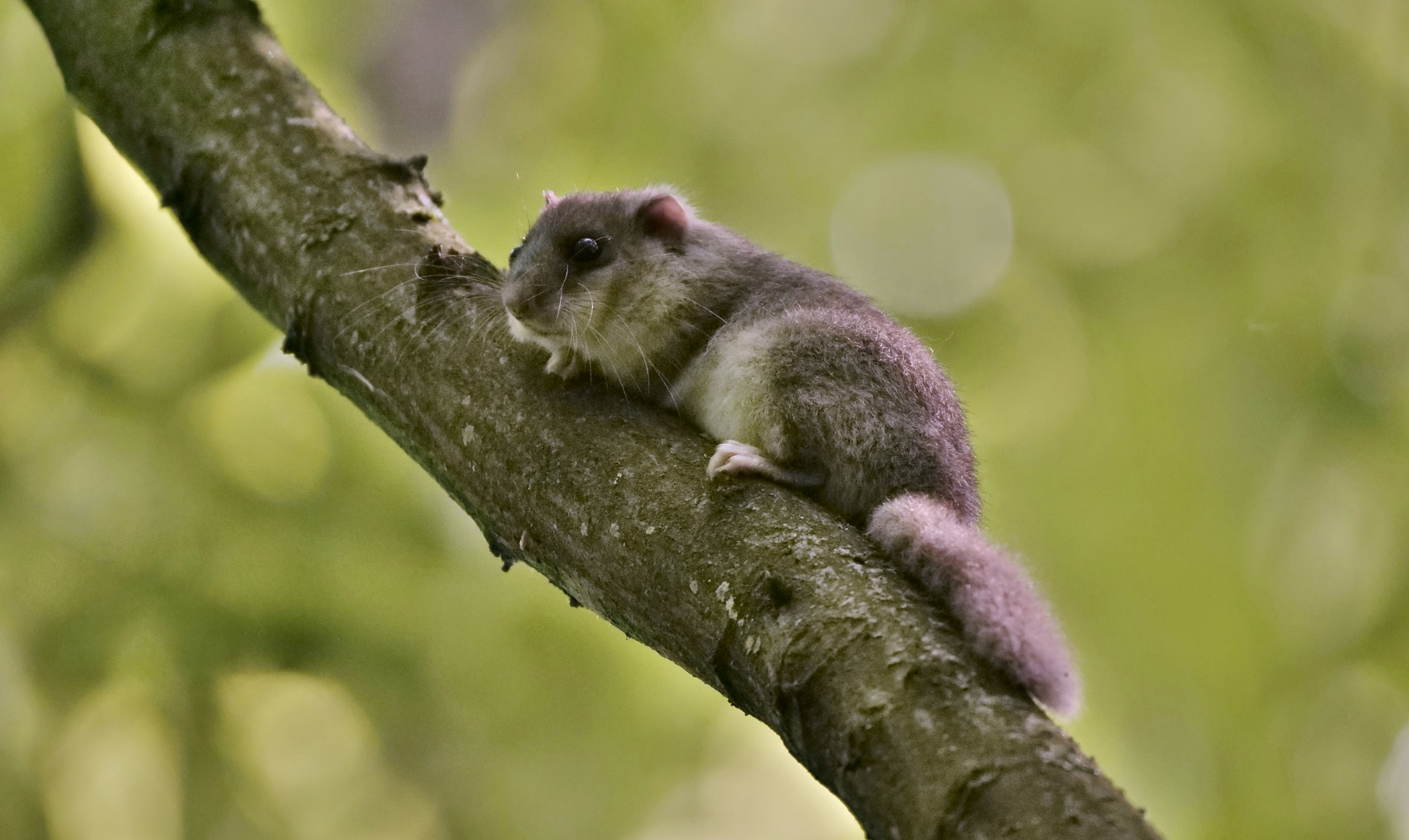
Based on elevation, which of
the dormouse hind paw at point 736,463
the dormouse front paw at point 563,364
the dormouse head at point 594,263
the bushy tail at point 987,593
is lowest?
the bushy tail at point 987,593

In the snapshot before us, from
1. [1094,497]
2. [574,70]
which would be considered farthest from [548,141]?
[1094,497]

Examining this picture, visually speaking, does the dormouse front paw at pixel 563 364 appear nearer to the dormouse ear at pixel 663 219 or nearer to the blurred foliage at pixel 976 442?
the dormouse ear at pixel 663 219

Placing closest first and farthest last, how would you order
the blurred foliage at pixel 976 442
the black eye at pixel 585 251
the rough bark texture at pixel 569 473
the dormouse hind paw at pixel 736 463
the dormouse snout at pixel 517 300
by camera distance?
the rough bark texture at pixel 569 473
the dormouse hind paw at pixel 736 463
the dormouse snout at pixel 517 300
the black eye at pixel 585 251
the blurred foliage at pixel 976 442

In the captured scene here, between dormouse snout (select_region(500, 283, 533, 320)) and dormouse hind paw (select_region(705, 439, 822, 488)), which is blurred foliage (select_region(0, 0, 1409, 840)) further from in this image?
dormouse hind paw (select_region(705, 439, 822, 488))

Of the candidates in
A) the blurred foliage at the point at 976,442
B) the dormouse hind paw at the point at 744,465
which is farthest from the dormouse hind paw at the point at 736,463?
the blurred foliage at the point at 976,442

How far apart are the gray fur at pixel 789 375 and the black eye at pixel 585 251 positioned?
0.01 m

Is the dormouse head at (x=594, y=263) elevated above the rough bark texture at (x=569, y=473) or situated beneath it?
elevated above

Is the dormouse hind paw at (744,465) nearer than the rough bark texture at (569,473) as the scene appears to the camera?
No

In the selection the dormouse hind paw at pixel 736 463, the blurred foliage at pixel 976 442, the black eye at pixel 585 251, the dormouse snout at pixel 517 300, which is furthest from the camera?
the blurred foliage at pixel 976 442

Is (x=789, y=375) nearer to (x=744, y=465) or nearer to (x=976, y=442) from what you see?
(x=744, y=465)

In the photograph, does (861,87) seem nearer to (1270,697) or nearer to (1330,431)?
(1330,431)

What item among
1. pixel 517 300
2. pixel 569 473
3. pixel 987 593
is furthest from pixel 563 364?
pixel 987 593

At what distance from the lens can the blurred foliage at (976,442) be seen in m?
3.48

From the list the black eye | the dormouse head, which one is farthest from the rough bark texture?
the black eye
